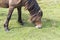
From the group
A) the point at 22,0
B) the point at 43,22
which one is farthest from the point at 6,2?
the point at 43,22

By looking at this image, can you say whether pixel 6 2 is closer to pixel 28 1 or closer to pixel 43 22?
pixel 28 1

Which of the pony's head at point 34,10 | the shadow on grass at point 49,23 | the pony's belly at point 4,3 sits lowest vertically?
the shadow on grass at point 49,23

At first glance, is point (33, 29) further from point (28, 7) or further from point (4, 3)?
point (4, 3)

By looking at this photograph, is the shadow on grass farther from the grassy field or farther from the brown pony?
the brown pony

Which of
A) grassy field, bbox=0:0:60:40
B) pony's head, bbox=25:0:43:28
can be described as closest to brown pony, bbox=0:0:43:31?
pony's head, bbox=25:0:43:28

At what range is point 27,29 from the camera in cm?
639

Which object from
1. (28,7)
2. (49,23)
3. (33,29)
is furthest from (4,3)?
(49,23)

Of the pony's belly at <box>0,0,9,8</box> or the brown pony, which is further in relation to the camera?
the pony's belly at <box>0,0,9,8</box>

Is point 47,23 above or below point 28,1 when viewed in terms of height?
below

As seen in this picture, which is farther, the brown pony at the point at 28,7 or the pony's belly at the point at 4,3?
the pony's belly at the point at 4,3

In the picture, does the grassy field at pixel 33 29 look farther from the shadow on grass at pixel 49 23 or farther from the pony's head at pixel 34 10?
the pony's head at pixel 34 10

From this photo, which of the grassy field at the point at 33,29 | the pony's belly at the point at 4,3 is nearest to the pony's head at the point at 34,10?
the grassy field at the point at 33,29

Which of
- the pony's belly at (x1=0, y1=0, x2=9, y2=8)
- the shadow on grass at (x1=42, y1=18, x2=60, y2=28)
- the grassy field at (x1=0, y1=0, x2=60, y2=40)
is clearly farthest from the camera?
the shadow on grass at (x1=42, y1=18, x2=60, y2=28)

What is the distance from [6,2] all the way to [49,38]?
150 cm
